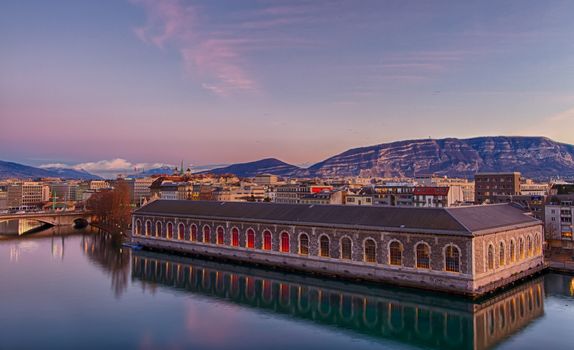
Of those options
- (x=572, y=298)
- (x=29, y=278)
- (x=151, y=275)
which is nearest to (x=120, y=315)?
(x=151, y=275)

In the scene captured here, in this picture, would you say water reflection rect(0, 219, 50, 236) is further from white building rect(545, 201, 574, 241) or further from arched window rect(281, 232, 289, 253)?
white building rect(545, 201, 574, 241)

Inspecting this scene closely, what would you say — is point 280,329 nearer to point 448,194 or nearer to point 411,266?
point 411,266

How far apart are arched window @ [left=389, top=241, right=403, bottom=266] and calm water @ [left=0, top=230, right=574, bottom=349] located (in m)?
2.50

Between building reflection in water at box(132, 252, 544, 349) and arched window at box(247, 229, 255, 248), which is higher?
arched window at box(247, 229, 255, 248)

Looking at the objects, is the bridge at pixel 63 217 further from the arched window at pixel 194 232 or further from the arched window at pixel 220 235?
the arched window at pixel 220 235

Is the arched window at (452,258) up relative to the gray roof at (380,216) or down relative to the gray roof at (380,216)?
down

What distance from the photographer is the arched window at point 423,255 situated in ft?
116

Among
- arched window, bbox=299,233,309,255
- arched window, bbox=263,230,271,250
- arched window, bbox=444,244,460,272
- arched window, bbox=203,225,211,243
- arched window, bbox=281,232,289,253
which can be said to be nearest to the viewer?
arched window, bbox=444,244,460,272

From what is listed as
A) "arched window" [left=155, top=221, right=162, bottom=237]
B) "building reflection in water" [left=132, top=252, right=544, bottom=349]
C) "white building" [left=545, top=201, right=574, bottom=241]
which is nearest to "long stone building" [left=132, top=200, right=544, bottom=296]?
"building reflection in water" [left=132, top=252, right=544, bottom=349]

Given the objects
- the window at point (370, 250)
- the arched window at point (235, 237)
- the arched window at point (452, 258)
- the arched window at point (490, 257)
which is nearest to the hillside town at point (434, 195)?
the arched window at point (490, 257)

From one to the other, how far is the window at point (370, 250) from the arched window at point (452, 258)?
19.6ft

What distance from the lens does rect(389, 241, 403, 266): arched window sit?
36938mm

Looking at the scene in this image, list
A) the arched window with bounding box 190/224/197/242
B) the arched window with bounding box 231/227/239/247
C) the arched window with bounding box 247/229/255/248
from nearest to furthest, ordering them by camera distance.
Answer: the arched window with bounding box 247/229/255/248
the arched window with bounding box 231/227/239/247
the arched window with bounding box 190/224/197/242

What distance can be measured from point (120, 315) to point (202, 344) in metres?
8.77
